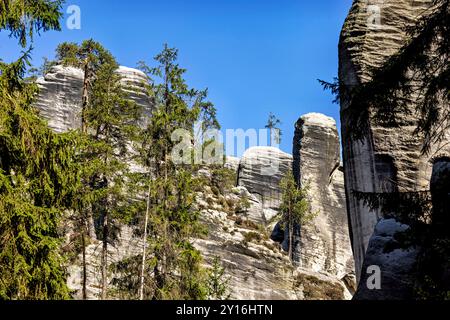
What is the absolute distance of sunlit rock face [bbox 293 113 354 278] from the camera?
46109 mm

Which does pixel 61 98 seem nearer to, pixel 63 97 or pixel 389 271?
pixel 63 97

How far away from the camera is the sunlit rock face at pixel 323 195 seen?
4611 centimetres

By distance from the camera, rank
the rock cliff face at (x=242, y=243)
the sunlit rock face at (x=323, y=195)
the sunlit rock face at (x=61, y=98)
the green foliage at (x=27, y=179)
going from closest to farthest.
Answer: the green foliage at (x=27, y=179), the rock cliff face at (x=242, y=243), the sunlit rock face at (x=61, y=98), the sunlit rock face at (x=323, y=195)

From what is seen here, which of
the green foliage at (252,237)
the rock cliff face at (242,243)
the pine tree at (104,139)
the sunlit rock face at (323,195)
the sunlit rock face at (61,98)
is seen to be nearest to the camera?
the pine tree at (104,139)

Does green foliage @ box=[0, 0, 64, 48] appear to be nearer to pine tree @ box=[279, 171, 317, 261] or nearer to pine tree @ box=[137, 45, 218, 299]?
pine tree @ box=[137, 45, 218, 299]

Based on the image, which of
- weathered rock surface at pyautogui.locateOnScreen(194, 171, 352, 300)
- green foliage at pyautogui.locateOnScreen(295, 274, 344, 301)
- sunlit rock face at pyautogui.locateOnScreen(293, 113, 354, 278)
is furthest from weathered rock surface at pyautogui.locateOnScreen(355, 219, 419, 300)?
sunlit rock face at pyautogui.locateOnScreen(293, 113, 354, 278)

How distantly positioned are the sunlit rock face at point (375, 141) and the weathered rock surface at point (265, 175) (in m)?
37.0

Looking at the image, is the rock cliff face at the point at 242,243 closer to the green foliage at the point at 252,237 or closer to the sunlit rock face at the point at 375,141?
the green foliage at the point at 252,237

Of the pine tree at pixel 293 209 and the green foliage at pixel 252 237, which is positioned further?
the pine tree at pixel 293 209

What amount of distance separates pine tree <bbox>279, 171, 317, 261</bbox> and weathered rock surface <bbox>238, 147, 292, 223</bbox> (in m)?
8.88

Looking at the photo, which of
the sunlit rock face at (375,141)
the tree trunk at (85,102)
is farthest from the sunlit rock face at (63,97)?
the sunlit rock face at (375,141)

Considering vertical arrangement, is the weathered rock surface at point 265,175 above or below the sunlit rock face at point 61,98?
below
